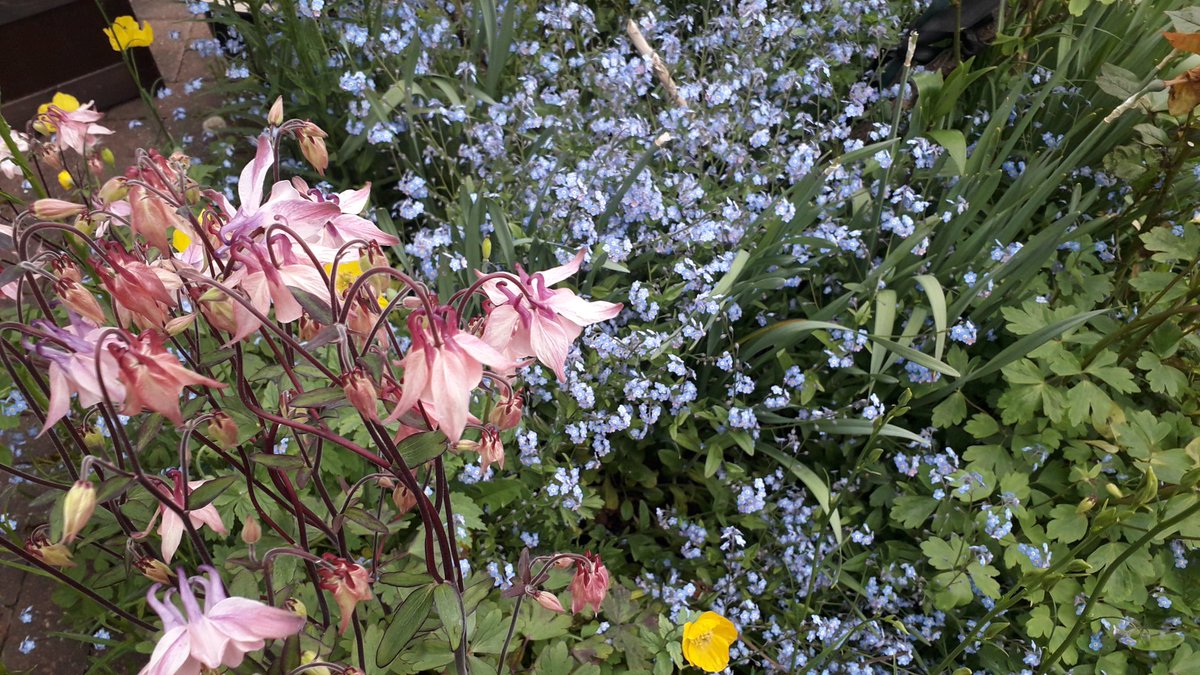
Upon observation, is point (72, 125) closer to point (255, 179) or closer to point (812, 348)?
point (255, 179)

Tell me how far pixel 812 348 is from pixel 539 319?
5.35 feet

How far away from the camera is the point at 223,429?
0.95m

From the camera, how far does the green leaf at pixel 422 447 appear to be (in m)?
0.98

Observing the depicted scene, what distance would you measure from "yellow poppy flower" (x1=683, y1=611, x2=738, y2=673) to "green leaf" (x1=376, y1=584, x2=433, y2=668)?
31.4 inches

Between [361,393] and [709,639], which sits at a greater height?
[361,393]

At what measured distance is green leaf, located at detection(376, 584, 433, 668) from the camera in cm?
107

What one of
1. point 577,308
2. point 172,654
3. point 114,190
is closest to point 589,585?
point 577,308

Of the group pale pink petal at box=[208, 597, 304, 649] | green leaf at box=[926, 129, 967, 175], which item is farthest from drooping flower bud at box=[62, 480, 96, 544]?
green leaf at box=[926, 129, 967, 175]


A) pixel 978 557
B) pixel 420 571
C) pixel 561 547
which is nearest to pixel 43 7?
pixel 561 547

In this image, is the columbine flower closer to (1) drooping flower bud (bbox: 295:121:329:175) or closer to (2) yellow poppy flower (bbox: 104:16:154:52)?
(1) drooping flower bud (bbox: 295:121:329:175)

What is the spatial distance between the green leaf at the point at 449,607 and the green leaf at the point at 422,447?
0.65 ft

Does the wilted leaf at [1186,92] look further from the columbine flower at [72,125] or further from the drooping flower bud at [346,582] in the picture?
the columbine flower at [72,125]

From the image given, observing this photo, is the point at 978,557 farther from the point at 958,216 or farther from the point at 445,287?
the point at 445,287

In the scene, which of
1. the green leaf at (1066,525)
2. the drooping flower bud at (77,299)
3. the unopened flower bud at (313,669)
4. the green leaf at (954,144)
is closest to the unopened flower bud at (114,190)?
the drooping flower bud at (77,299)
